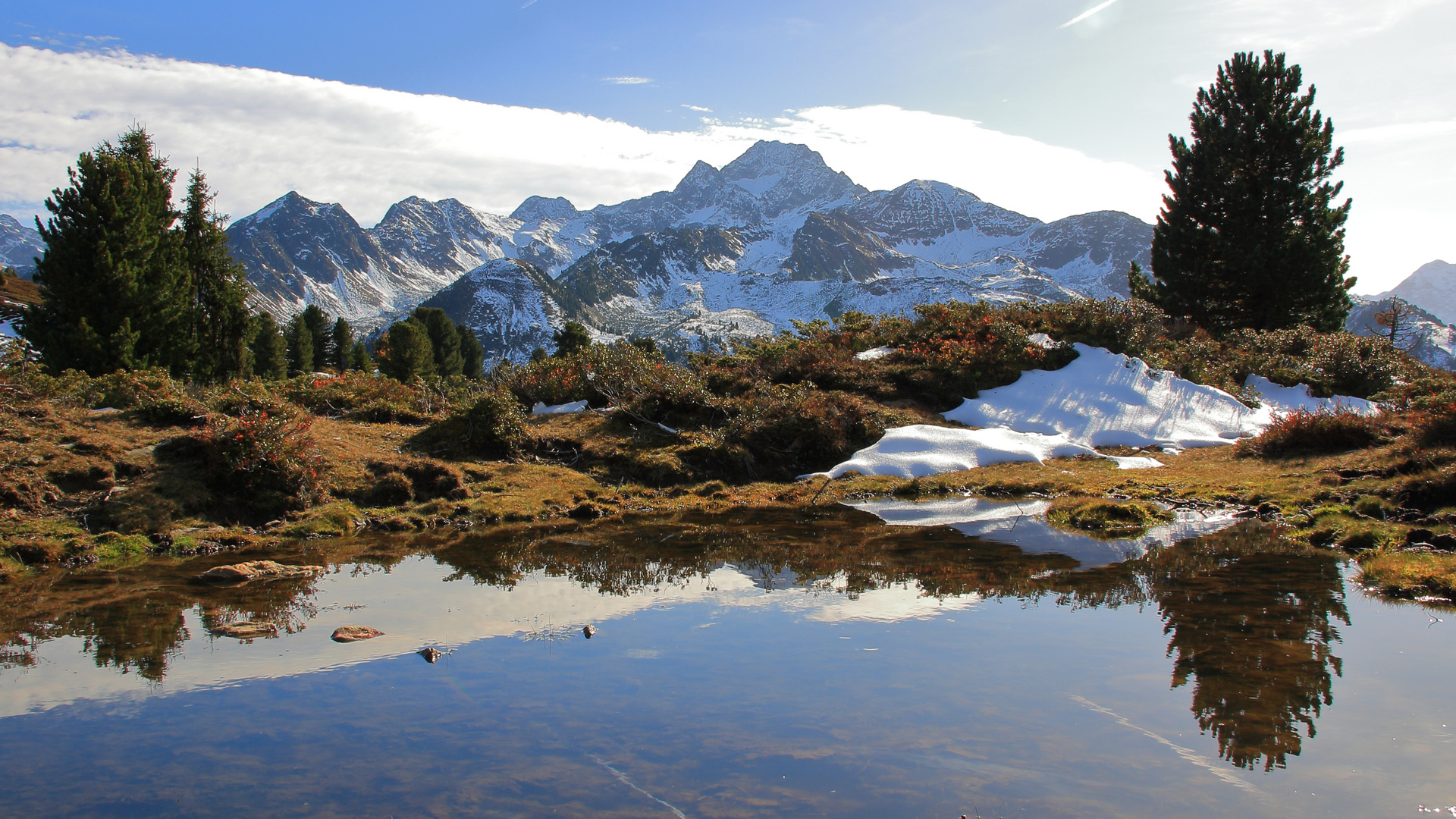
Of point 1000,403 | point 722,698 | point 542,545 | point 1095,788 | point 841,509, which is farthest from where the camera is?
point 1000,403

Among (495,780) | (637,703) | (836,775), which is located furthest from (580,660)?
(836,775)

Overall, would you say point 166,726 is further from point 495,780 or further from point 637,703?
point 637,703

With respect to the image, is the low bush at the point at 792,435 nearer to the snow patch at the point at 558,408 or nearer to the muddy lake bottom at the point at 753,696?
the snow patch at the point at 558,408

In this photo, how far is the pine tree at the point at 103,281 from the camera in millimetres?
23391

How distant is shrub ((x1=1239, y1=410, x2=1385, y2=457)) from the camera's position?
14.4 metres

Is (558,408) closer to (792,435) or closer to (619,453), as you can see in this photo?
(619,453)

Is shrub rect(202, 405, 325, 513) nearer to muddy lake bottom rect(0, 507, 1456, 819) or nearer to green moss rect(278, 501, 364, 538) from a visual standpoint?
green moss rect(278, 501, 364, 538)

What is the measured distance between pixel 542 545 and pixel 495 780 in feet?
23.2

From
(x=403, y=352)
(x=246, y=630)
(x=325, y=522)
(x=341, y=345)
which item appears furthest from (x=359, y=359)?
(x=246, y=630)

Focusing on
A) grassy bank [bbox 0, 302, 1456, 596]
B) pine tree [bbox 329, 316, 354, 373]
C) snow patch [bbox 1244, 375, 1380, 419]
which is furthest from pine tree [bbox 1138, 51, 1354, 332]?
pine tree [bbox 329, 316, 354, 373]

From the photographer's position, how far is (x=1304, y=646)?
243 inches

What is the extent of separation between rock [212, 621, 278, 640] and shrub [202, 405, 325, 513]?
18.1 ft

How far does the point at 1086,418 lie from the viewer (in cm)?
2005

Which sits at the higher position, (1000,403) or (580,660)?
(1000,403)
